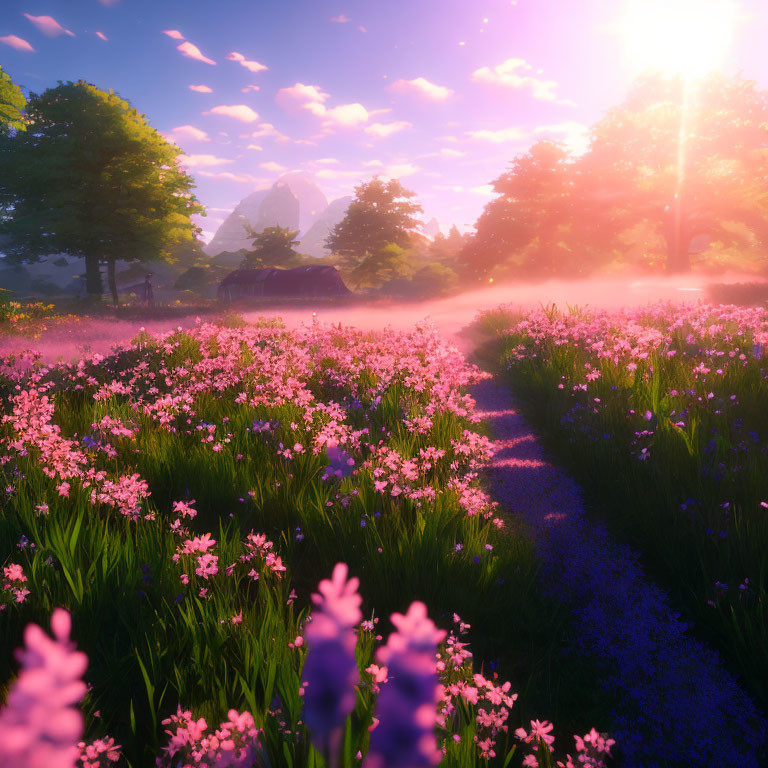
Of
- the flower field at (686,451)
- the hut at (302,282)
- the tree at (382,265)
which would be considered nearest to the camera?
the flower field at (686,451)

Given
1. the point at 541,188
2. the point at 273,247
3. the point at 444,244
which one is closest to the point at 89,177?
the point at 541,188

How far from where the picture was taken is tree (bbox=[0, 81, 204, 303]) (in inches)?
1153

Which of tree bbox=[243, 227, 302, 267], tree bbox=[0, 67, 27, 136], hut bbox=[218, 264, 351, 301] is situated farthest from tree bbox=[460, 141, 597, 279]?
tree bbox=[0, 67, 27, 136]

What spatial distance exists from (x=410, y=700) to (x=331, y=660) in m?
0.10

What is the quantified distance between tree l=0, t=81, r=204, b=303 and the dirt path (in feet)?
106

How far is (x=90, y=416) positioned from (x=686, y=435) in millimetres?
6551

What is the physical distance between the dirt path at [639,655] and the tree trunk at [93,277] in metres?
35.4

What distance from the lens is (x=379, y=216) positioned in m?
56.9

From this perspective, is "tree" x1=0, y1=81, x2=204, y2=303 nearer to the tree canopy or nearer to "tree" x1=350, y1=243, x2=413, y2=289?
"tree" x1=350, y1=243, x2=413, y2=289

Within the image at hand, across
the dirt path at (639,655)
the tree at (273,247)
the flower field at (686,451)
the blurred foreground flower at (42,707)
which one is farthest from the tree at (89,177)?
the blurred foreground flower at (42,707)

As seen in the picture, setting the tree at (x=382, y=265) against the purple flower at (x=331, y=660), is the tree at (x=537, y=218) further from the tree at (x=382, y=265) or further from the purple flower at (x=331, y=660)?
the purple flower at (x=331, y=660)

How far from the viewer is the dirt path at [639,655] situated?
8.84 feet

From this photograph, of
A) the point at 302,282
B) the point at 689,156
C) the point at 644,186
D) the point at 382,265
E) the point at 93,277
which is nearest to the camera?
the point at 93,277

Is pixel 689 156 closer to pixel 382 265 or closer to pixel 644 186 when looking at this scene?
pixel 644 186
